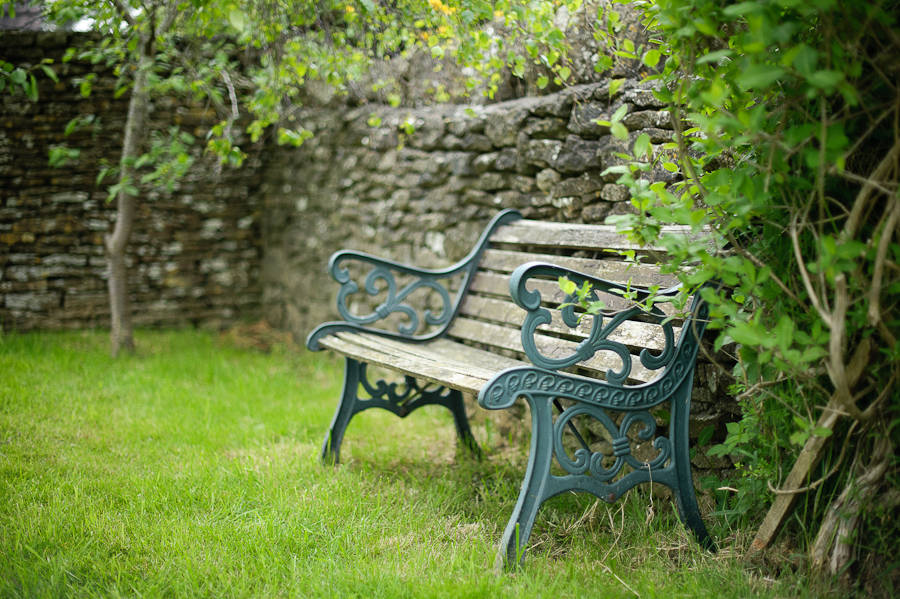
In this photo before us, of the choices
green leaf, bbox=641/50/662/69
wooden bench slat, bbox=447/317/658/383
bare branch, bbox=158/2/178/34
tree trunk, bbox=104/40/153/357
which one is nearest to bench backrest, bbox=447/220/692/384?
wooden bench slat, bbox=447/317/658/383

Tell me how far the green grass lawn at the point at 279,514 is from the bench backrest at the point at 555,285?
1.69 feet

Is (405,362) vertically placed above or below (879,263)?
below

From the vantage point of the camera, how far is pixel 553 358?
262cm

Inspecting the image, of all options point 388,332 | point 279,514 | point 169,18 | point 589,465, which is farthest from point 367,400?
point 169,18

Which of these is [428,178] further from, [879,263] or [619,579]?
[879,263]

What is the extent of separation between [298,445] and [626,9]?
2375mm

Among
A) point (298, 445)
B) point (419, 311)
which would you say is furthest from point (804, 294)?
point (419, 311)

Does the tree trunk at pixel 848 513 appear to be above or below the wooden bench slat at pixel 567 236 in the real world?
below

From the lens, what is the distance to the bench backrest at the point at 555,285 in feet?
7.73

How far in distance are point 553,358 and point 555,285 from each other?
290 mm

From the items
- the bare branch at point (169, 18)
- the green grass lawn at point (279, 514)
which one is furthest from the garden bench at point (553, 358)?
the bare branch at point (169, 18)

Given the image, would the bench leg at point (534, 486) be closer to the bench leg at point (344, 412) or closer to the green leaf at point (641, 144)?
the green leaf at point (641, 144)

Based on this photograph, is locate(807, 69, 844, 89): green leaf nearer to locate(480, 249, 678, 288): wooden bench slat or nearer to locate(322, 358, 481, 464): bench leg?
locate(480, 249, 678, 288): wooden bench slat

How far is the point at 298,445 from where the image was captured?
3.29 meters
